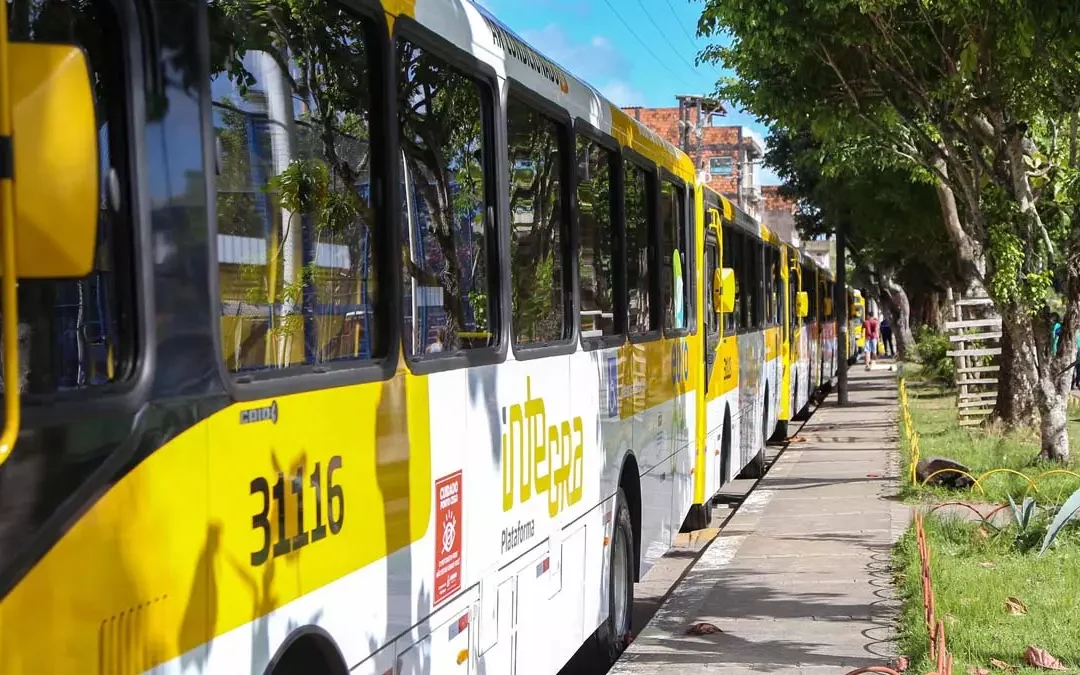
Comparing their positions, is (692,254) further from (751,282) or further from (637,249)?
(751,282)

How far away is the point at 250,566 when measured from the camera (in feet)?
12.0

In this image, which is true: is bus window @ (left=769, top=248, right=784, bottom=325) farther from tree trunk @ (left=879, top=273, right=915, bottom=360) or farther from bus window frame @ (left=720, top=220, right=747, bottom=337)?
tree trunk @ (left=879, top=273, right=915, bottom=360)

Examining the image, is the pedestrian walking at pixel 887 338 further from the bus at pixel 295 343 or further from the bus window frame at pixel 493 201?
the bus window frame at pixel 493 201

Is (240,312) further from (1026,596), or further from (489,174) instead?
(1026,596)

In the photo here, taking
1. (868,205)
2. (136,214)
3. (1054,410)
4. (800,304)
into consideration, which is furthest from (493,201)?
(868,205)

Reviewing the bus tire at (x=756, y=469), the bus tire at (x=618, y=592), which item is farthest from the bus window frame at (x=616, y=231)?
the bus tire at (x=756, y=469)

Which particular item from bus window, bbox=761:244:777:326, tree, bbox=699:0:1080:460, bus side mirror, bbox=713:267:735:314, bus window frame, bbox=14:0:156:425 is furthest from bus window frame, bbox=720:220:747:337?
bus window frame, bbox=14:0:156:425

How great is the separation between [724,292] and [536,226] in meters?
6.19

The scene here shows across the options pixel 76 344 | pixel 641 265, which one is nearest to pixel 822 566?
pixel 641 265

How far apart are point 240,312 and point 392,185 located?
119cm

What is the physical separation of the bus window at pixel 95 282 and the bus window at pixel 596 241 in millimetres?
4680

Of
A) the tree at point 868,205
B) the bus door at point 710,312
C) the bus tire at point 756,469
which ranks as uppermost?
the tree at point 868,205

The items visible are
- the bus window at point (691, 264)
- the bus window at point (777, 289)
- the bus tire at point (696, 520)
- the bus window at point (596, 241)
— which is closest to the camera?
the bus window at point (596, 241)

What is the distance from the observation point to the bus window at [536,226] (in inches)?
260
